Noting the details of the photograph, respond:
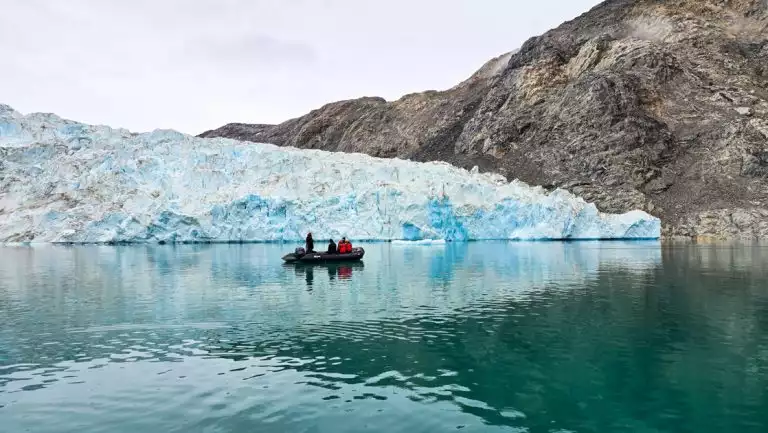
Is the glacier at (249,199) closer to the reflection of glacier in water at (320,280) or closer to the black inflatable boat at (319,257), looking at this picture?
the reflection of glacier in water at (320,280)

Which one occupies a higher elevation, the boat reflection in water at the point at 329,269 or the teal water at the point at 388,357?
the boat reflection in water at the point at 329,269

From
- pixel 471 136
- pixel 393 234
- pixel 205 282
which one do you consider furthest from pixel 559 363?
pixel 471 136

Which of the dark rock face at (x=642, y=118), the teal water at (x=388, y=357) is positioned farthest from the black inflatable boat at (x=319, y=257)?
the dark rock face at (x=642, y=118)

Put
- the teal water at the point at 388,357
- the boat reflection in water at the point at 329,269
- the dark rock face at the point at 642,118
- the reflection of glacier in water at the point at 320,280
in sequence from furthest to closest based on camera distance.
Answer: the dark rock face at the point at 642,118 < the boat reflection in water at the point at 329,269 < the reflection of glacier in water at the point at 320,280 < the teal water at the point at 388,357

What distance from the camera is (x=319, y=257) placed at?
28047 mm

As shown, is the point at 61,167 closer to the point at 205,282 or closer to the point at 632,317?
the point at 205,282

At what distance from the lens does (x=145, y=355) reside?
1020 cm

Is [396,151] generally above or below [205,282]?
above

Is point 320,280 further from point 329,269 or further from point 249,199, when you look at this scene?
point 249,199

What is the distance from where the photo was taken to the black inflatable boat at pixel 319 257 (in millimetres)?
27562

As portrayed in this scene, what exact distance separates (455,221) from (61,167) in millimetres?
36494

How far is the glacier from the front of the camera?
49531 millimetres

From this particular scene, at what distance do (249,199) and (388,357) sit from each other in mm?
40534

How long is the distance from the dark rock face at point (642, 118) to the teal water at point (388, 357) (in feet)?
165
